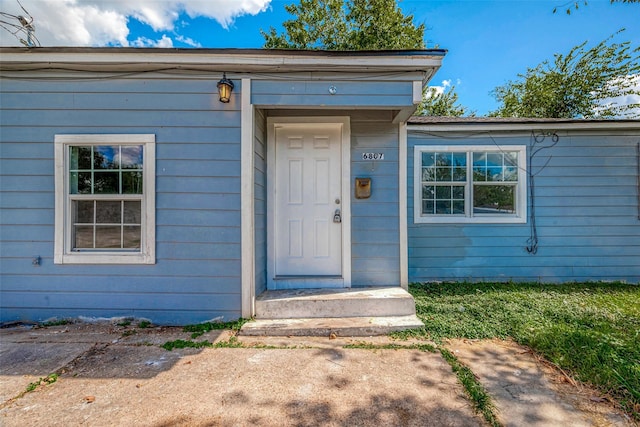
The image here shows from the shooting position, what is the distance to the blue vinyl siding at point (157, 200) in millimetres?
3002

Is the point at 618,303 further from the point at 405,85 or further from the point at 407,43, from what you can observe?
the point at 407,43

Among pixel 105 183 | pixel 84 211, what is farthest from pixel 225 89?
pixel 84 211

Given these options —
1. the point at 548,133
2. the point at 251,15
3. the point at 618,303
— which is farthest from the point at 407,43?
the point at 618,303

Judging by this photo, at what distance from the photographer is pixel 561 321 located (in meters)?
2.97

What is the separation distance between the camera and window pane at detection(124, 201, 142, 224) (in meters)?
3.06

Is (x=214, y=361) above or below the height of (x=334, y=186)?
below

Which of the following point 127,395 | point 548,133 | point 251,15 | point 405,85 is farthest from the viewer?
point 251,15

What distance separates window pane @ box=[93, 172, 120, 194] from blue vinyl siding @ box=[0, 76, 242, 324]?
440mm

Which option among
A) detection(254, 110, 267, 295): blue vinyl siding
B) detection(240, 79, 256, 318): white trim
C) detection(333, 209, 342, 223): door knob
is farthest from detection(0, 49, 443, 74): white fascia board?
detection(333, 209, 342, 223): door knob

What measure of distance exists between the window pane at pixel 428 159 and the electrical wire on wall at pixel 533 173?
155 centimetres

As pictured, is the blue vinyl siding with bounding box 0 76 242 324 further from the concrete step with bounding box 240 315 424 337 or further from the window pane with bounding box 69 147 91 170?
the concrete step with bounding box 240 315 424 337

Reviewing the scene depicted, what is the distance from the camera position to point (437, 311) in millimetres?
3301

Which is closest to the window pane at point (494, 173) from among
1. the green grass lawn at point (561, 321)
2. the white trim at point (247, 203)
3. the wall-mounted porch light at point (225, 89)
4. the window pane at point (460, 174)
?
the window pane at point (460, 174)

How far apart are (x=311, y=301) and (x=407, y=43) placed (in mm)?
12080
